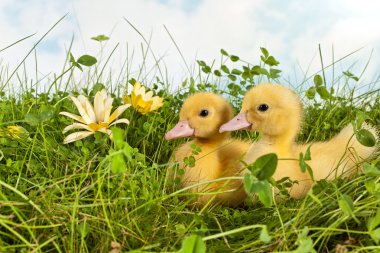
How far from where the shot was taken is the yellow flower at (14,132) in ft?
8.73

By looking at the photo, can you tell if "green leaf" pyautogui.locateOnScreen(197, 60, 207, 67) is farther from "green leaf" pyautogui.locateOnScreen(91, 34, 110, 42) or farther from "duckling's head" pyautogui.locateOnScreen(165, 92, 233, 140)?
"duckling's head" pyautogui.locateOnScreen(165, 92, 233, 140)

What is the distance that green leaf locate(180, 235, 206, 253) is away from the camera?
5.11ft

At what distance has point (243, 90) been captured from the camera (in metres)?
3.42

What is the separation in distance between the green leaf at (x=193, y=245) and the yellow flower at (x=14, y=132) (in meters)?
1.31

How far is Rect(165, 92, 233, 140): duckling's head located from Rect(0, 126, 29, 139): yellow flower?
0.59 metres

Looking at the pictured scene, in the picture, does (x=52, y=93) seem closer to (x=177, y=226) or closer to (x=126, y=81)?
(x=126, y=81)

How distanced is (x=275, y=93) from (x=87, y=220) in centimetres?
90


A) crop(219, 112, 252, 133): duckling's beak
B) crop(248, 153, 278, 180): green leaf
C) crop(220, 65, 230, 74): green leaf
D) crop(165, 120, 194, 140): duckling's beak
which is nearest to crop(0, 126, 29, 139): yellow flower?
crop(165, 120, 194, 140): duckling's beak

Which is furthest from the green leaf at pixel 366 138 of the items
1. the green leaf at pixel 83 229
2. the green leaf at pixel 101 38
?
the green leaf at pixel 101 38

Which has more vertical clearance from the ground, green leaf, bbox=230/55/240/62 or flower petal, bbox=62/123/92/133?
green leaf, bbox=230/55/240/62

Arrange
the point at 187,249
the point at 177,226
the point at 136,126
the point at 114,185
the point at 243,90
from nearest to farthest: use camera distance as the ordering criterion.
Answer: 1. the point at 187,249
2. the point at 177,226
3. the point at 114,185
4. the point at 136,126
5. the point at 243,90

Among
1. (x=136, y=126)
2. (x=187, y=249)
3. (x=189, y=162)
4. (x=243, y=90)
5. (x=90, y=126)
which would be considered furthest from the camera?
(x=243, y=90)

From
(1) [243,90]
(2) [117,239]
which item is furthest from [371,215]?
(1) [243,90]

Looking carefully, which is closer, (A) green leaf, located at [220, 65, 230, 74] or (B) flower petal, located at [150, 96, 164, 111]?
(B) flower petal, located at [150, 96, 164, 111]
